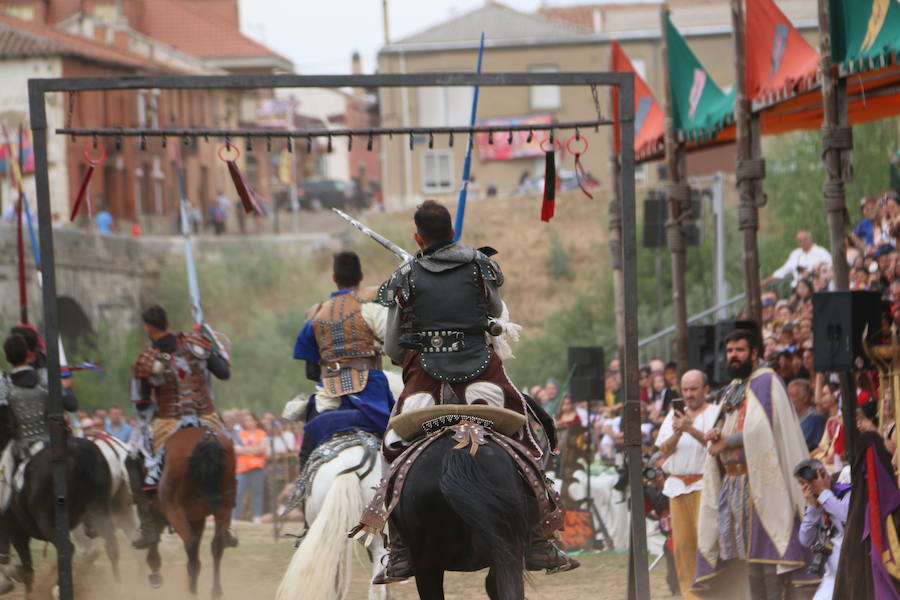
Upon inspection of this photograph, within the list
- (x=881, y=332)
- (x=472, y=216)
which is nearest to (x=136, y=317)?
(x=472, y=216)

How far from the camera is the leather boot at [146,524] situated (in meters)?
12.6

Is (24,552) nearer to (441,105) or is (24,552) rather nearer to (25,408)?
(25,408)

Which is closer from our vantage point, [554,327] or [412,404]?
[412,404]

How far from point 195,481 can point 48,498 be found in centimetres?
108

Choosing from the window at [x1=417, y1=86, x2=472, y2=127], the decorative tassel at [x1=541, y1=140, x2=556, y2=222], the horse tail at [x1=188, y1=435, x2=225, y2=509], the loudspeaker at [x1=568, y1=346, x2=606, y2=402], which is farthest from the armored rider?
the window at [x1=417, y1=86, x2=472, y2=127]

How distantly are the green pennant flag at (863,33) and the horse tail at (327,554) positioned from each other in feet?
14.7

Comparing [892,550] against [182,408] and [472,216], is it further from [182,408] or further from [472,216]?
[472,216]

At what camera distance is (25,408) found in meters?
11.5

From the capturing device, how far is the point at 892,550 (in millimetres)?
8797

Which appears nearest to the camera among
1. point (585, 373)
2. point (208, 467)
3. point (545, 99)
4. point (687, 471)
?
point (687, 471)

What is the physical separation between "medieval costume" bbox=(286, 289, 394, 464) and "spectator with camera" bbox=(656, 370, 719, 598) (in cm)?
235

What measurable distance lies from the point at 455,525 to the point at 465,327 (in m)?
1.03

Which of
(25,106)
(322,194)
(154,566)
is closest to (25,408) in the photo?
(154,566)

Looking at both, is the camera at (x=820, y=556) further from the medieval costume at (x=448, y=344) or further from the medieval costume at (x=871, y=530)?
the medieval costume at (x=448, y=344)
